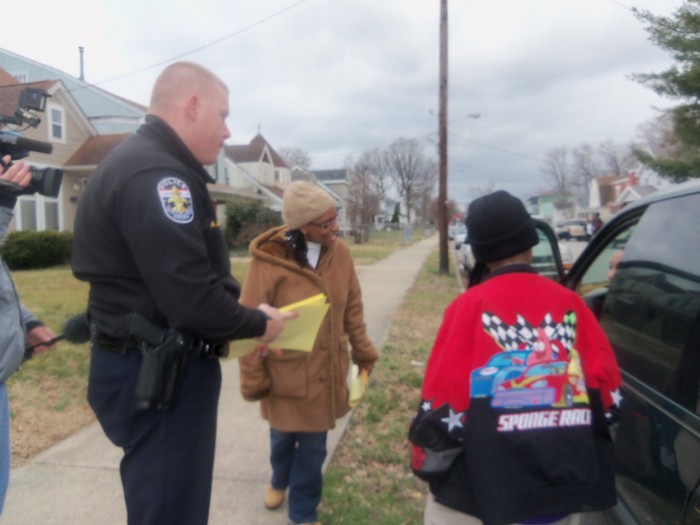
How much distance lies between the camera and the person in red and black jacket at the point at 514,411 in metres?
1.69

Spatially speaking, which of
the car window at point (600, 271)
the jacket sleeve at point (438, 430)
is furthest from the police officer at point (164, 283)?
the car window at point (600, 271)

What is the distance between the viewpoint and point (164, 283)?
1.68 m

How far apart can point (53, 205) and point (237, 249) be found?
24.3ft

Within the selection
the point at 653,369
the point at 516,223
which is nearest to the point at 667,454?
the point at 653,369

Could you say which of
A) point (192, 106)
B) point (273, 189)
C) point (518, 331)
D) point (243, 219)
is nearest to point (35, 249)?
point (243, 219)

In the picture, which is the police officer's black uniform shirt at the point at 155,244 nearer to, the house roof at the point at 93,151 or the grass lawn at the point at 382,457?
the grass lawn at the point at 382,457

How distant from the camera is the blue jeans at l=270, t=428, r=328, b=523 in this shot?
2832 mm

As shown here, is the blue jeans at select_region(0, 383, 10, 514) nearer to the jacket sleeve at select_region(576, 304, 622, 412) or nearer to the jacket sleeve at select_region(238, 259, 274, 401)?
the jacket sleeve at select_region(238, 259, 274, 401)

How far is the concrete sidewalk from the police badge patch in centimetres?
200

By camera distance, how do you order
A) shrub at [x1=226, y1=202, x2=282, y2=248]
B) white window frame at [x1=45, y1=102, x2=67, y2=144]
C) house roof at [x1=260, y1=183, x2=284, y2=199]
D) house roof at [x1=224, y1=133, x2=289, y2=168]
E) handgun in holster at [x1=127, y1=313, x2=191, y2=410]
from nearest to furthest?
handgun in holster at [x1=127, y1=313, x2=191, y2=410] → white window frame at [x1=45, y1=102, x2=67, y2=144] → shrub at [x1=226, y1=202, x2=282, y2=248] → house roof at [x1=260, y1=183, x2=284, y2=199] → house roof at [x1=224, y1=133, x2=289, y2=168]

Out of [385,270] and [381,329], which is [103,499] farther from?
A: [385,270]

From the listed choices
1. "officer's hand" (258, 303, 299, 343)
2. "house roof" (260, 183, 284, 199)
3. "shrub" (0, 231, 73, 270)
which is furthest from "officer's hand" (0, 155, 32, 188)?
"house roof" (260, 183, 284, 199)

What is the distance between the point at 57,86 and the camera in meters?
17.8

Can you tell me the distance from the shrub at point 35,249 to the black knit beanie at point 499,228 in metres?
14.9
